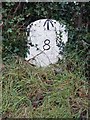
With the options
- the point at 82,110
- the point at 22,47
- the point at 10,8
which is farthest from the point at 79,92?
the point at 10,8

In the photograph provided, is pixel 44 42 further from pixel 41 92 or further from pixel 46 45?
pixel 41 92

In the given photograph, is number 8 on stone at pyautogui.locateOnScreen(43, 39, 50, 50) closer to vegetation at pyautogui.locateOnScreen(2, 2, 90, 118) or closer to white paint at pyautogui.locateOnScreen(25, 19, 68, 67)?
white paint at pyautogui.locateOnScreen(25, 19, 68, 67)

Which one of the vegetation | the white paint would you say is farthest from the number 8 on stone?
the vegetation

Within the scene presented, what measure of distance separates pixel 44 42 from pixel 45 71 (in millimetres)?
311

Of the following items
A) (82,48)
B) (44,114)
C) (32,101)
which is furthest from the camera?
(82,48)

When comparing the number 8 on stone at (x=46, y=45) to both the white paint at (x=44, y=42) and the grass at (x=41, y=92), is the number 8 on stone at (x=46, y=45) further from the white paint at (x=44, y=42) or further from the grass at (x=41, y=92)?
the grass at (x=41, y=92)

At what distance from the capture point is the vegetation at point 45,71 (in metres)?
2.62

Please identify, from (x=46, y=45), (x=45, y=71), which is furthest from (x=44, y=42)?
(x=45, y=71)

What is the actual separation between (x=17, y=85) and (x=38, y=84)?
180 millimetres

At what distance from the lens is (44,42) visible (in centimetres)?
315

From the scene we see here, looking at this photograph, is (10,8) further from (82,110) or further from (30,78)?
(82,110)

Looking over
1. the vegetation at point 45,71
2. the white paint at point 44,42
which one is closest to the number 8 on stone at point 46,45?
the white paint at point 44,42

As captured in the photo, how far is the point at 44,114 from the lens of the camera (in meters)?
2.55

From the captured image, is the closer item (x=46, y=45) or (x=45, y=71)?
(x=45, y=71)
